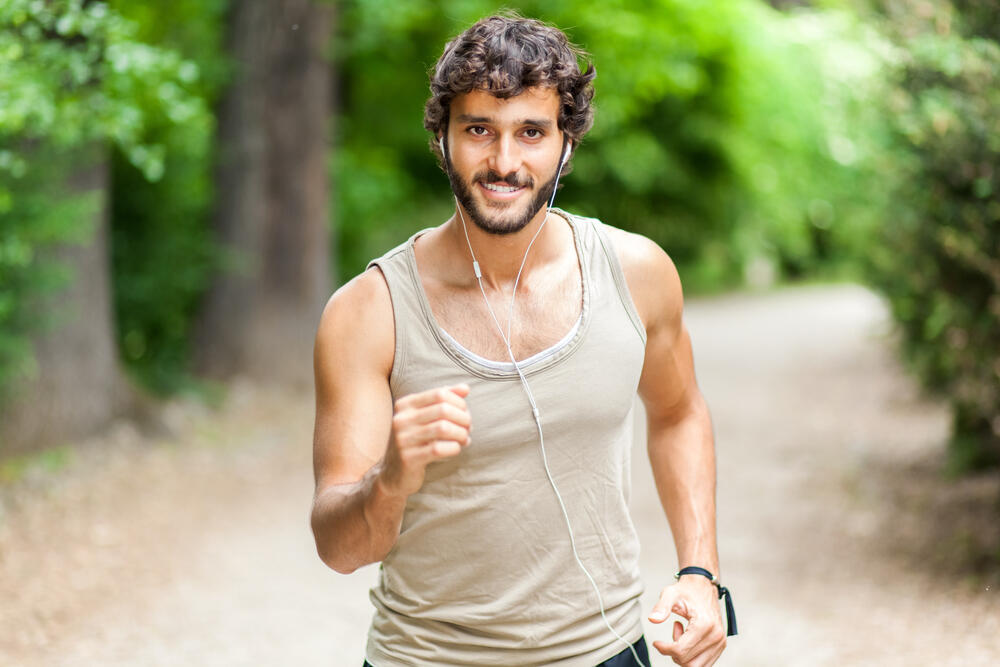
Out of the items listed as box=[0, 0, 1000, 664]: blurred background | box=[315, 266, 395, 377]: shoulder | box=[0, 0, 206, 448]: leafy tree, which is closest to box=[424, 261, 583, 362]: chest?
box=[315, 266, 395, 377]: shoulder

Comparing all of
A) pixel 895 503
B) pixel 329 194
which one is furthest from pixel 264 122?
pixel 895 503

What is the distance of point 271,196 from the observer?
12.8 meters

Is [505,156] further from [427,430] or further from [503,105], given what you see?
[427,430]

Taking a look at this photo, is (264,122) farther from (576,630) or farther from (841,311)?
(841,311)

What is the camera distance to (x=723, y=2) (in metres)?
18.5

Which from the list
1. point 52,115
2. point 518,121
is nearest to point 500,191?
point 518,121

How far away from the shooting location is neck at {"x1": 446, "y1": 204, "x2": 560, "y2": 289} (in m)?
2.57

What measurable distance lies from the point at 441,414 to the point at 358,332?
451 mm

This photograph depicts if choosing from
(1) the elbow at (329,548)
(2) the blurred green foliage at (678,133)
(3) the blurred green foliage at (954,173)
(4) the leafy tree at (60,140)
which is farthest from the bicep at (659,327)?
(2) the blurred green foliage at (678,133)

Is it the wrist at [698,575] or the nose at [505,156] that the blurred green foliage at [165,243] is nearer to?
the nose at [505,156]

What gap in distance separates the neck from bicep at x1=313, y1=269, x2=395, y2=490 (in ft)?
0.83

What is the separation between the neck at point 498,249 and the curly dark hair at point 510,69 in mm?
187

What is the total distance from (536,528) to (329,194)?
36.4ft

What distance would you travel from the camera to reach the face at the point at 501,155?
244 centimetres
